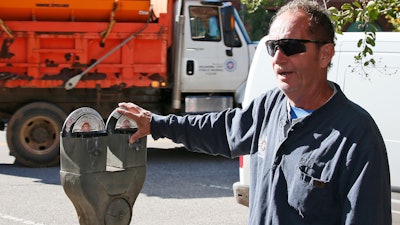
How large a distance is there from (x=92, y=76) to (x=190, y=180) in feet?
7.58

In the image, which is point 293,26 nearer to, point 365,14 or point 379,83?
point 365,14

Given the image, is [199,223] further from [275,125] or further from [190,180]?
[275,125]

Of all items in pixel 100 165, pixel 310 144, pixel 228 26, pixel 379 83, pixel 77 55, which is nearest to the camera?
pixel 310 144

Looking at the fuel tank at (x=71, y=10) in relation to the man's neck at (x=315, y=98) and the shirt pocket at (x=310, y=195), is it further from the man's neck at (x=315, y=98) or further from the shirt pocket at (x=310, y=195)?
the shirt pocket at (x=310, y=195)

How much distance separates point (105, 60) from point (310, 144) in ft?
29.4

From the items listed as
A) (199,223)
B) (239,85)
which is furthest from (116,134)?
(239,85)

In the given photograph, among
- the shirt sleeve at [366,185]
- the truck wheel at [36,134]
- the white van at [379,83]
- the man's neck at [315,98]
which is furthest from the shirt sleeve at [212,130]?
the truck wheel at [36,134]

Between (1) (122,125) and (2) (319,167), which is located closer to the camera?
(2) (319,167)

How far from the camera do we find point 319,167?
261 cm

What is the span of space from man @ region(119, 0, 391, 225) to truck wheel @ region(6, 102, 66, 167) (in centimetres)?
871

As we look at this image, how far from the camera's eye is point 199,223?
25.9ft

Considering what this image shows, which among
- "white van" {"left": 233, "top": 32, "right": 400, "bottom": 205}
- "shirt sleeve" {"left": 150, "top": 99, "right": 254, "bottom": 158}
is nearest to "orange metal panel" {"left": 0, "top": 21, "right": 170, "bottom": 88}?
"white van" {"left": 233, "top": 32, "right": 400, "bottom": 205}

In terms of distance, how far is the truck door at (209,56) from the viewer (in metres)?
12.0

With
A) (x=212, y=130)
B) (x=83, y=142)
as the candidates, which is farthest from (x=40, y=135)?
(x=212, y=130)
